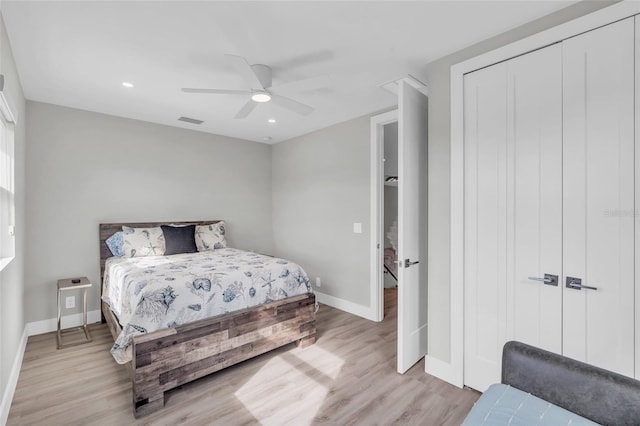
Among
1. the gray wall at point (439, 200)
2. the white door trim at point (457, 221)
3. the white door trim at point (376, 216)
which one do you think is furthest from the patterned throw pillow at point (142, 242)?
the white door trim at point (457, 221)

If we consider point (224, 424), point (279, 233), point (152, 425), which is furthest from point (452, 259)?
point (279, 233)

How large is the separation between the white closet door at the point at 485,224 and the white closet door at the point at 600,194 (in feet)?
1.11

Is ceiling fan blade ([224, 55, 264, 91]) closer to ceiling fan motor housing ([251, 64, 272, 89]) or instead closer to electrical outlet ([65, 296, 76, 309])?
ceiling fan motor housing ([251, 64, 272, 89])

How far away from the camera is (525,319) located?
192 centimetres

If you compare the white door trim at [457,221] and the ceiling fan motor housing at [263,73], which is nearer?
the white door trim at [457,221]

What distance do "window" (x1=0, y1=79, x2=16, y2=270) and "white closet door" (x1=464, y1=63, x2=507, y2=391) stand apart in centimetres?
299

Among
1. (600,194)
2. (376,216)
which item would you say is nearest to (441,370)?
(600,194)

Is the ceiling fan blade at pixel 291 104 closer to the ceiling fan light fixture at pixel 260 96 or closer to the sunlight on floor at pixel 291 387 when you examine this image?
the ceiling fan light fixture at pixel 260 96

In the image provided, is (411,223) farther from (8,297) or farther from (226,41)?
(8,297)

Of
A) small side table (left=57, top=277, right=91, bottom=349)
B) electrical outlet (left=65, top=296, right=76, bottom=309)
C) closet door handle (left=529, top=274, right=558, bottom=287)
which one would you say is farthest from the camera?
electrical outlet (left=65, top=296, right=76, bottom=309)

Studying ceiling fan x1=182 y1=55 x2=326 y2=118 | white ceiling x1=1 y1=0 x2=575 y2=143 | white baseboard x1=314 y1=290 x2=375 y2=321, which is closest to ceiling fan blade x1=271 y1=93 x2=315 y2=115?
ceiling fan x1=182 y1=55 x2=326 y2=118

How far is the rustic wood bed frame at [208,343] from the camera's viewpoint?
197cm

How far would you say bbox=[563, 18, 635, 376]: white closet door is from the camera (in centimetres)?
156

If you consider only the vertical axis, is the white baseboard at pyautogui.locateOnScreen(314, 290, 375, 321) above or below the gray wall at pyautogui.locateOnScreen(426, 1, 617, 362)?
below
